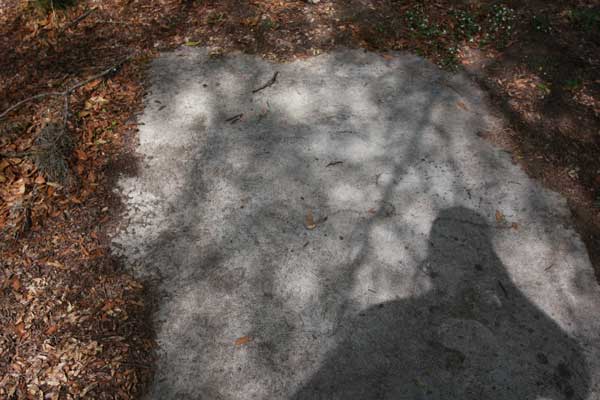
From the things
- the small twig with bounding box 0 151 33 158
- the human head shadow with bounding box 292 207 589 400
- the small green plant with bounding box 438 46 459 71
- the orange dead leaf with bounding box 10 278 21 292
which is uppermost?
the small green plant with bounding box 438 46 459 71

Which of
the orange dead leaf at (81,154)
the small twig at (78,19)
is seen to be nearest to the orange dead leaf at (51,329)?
the orange dead leaf at (81,154)

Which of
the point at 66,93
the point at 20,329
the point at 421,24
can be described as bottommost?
the point at 20,329

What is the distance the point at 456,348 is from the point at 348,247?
1083mm

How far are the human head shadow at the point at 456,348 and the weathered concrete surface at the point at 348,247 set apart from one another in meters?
0.01

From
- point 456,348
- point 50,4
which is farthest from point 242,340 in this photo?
point 50,4

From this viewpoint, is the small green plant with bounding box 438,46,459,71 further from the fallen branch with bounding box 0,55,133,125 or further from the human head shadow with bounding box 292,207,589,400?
the fallen branch with bounding box 0,55,133,125

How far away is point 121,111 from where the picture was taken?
436cm

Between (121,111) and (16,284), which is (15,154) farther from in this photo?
(16,284)

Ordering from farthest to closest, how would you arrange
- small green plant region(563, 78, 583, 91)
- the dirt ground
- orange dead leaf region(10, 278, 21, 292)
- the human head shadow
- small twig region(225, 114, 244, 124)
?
small green plant region(563, 78, 583, 91) → small twig region(225, 114, 244, 124) → orange dead leaf region(10, 278, 21, 292) → the dirt ground → the human head shadow

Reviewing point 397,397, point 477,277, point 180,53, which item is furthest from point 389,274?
point 180,53

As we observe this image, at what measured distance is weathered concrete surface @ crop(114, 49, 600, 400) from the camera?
2883mm

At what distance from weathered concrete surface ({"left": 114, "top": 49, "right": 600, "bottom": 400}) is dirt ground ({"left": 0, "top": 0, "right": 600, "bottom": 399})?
9.2 inches

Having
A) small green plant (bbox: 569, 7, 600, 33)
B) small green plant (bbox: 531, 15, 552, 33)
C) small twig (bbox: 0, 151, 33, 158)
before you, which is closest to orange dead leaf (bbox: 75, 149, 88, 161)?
small twig (bbox: 0, 151, 33, 158)

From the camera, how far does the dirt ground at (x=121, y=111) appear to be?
296 centimetres
